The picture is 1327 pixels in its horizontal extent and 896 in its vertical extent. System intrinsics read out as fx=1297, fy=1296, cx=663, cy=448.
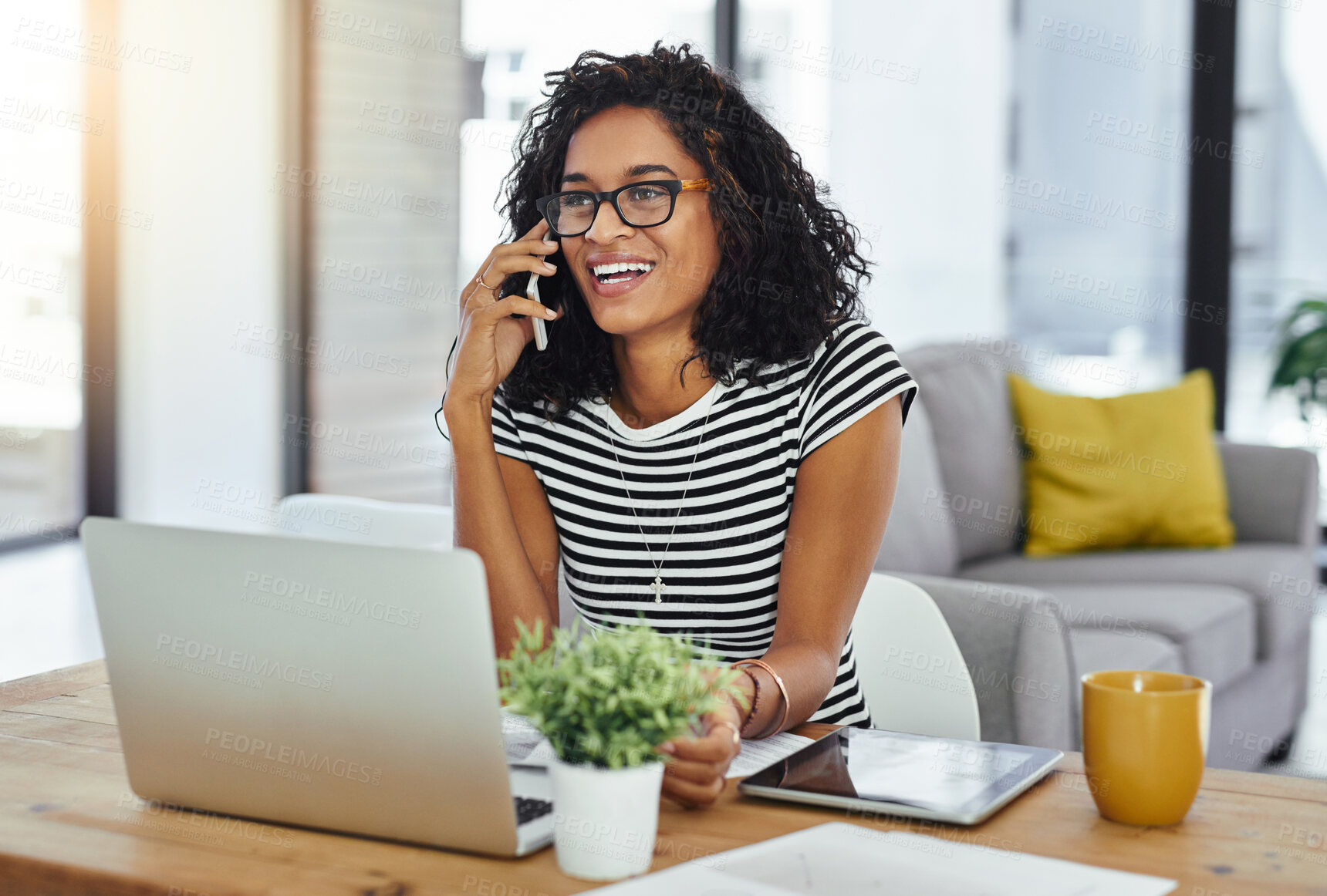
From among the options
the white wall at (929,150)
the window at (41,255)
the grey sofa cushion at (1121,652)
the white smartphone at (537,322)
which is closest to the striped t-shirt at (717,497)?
the white smartphone at (537,322)

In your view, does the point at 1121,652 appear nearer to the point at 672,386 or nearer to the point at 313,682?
the point at 672,386

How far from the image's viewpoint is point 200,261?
14.4 ft

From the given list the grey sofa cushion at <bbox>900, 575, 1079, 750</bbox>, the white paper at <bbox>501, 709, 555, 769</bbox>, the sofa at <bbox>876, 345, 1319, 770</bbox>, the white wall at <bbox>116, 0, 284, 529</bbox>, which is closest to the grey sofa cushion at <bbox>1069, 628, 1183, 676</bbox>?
the sofa at <bbox>876, 345, 1319, 770</bbox>

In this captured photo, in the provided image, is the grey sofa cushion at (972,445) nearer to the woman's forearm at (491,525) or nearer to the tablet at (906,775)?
the woman's forearm at (491,525)

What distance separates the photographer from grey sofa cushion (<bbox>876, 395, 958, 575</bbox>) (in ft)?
8.48

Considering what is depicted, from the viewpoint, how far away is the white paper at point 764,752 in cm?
99

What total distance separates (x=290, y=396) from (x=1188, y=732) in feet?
13.5

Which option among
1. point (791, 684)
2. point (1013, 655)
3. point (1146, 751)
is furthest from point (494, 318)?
point (1013, 655)

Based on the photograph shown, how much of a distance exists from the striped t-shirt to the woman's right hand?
13cm

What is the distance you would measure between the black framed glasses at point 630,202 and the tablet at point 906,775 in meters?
0.64

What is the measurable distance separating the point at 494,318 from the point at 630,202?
21cm

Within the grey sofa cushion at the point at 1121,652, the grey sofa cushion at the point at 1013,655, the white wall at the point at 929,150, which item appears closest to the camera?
the grey sofa cushion at the point at 1013,655

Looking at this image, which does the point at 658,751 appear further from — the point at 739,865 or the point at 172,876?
the point at 172,876

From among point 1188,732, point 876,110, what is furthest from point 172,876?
point 876,110
